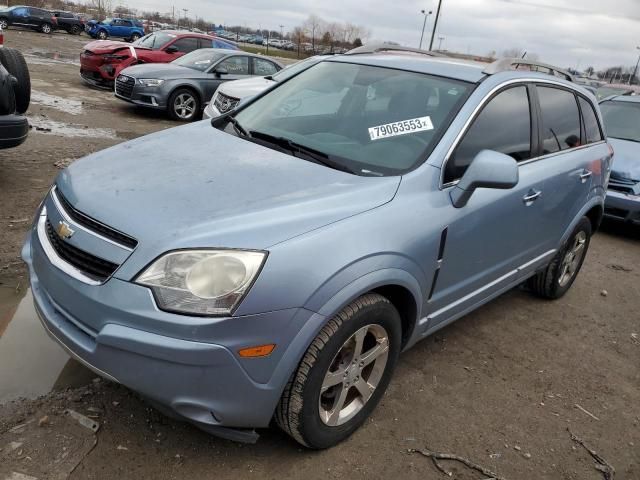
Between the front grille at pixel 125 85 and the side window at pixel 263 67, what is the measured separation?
260 cm

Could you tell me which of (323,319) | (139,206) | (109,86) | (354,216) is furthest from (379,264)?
(109,86)

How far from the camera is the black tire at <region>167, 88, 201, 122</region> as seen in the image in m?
10.6

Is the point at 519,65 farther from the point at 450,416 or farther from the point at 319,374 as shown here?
the point at 319,374

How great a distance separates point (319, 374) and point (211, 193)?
91cm

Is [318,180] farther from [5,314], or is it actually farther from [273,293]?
[5,314]

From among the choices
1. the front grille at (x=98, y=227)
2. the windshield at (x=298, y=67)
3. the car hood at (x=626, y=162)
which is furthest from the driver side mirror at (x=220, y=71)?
the front grille at (x=98, y=227)

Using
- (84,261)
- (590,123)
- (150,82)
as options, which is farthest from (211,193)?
(150,82)

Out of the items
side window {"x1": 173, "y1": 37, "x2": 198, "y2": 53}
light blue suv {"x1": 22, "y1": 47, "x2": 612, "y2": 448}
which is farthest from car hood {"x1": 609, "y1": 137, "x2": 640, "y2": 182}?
side window {"x1": 173, "y1": 37, "x2": 198, "y2": 53}

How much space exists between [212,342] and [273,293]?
0.93ft

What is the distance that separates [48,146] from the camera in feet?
23.5

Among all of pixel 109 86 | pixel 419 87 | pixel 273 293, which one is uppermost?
pixel 419 87

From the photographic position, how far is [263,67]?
39.2 feet

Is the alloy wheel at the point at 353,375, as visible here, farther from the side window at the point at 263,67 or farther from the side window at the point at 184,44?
the side window at the point at 184,44

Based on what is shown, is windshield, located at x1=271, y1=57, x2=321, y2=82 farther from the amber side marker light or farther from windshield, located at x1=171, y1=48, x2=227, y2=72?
windshield, located at x1=171, y1=48, x2=227, y2=72
